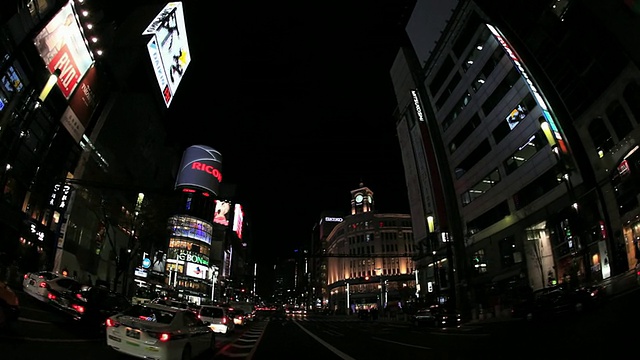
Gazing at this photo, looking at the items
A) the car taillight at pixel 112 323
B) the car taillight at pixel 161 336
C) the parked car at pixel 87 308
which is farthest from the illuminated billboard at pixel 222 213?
the car taillight at pixel 161 336

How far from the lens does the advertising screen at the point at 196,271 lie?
8329cm

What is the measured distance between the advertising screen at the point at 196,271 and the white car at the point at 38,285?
236ft

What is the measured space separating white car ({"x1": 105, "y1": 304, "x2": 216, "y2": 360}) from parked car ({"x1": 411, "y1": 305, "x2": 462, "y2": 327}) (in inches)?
885

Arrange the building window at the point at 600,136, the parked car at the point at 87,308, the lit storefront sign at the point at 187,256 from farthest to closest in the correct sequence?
the lit storefront sign at the point at 187,256, the building window at the point at 600,136, the parked car at the point at 87,308

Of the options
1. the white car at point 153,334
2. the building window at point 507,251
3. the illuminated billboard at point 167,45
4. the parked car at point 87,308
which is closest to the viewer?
the white car at point 153,334

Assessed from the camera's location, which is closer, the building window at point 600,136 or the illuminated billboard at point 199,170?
the building window at point 600,136

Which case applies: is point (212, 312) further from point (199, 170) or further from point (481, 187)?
point (199, 170)

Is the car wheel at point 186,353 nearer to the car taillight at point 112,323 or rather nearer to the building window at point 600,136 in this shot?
the car taillight at point 112,323

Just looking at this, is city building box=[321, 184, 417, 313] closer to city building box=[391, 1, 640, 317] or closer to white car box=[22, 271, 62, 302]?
city building box=[391, 1, 640, 317]

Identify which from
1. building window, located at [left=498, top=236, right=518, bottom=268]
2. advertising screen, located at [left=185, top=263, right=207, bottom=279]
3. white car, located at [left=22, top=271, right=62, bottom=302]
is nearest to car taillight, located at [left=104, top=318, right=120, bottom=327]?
white car, located at [left=22, top=271, right=62, bottom=302]

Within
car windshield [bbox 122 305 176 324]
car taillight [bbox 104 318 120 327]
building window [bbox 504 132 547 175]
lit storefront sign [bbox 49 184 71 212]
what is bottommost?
car taillight [bbox 104 318 120 327]

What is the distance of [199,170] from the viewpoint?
75.2m

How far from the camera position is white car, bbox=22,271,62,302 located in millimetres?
13992

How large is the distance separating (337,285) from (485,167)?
339 feet
